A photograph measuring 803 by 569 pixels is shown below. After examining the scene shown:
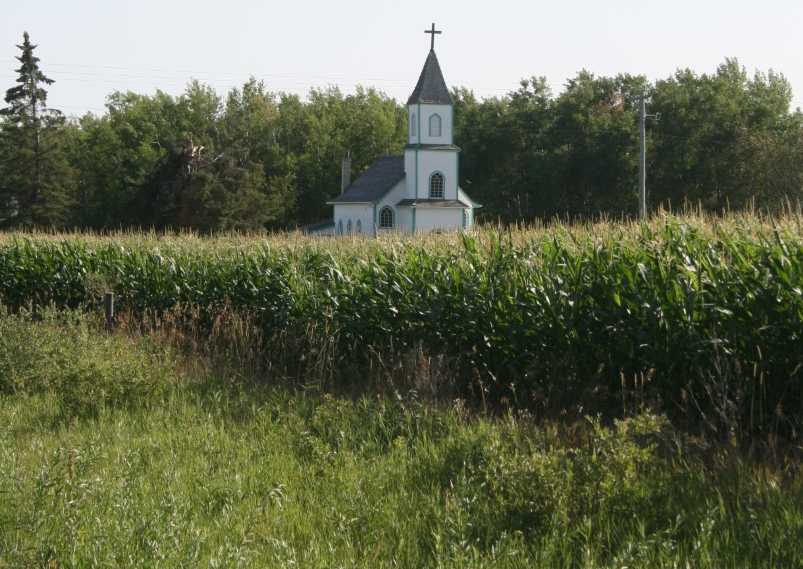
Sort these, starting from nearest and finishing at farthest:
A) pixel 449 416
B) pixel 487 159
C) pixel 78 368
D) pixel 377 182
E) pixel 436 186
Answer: pixel 449 416
pixel 78 368
pixel 436 186
pixel 377 182
pixel 487 159

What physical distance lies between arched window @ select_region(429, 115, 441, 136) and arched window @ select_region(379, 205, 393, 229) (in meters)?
5.88

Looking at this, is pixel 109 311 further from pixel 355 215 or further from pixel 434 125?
pixel 355 215

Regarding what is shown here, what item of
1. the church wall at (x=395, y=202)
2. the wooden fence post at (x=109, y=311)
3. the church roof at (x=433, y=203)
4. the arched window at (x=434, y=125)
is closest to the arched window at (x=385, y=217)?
the church wall at (x=395, y=202)

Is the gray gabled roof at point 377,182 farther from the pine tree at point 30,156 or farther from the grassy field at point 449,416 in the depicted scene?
the grassy field at point 449,416

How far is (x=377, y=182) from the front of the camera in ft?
206

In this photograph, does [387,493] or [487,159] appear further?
[487,159]

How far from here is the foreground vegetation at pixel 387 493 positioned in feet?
16.8

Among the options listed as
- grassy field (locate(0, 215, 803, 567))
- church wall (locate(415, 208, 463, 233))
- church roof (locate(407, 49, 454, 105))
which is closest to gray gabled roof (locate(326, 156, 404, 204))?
church wall (locate(415, 208, 463, 233))

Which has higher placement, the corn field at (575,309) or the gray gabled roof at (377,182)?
the gray gabled roof at (377,182)

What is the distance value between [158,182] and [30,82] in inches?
496

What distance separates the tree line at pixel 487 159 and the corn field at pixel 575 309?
3894cm

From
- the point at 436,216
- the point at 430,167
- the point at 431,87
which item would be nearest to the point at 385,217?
the point at 436,216

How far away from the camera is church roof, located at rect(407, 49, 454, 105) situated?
190ft

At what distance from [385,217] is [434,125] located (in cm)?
702
